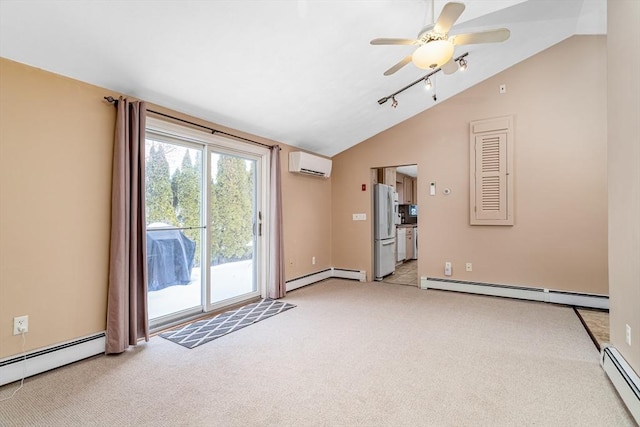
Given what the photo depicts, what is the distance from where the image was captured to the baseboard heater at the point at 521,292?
3961 mm

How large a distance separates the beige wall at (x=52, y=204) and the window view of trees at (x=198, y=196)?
57 cm

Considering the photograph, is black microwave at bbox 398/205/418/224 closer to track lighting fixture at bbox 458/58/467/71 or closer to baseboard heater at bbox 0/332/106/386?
track lighting fixture at bbox 458/58/467/71

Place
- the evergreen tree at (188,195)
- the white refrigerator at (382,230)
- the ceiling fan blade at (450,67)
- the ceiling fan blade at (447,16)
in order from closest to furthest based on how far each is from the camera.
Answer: the ceiling fan blade at (447,16), the ceiling fan blade at (450,67), the evergreen tree at (188,195), the white refrigerator at (382,230)

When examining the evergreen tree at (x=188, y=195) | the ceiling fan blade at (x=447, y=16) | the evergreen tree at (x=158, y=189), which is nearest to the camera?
the ceiling fan blade at (x=447, y=16)

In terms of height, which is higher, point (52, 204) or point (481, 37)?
point (481, 37)

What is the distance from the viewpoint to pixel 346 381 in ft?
7.27

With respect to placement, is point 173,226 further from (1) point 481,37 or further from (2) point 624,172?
(2) point 624,172

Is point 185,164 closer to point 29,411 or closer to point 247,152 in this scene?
point 247,152

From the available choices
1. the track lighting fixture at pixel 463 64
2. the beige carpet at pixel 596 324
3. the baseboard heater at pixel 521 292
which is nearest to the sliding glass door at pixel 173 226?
the track lighting fixture at pixel 463 64

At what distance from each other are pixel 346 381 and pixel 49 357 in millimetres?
2304

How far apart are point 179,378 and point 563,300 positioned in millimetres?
4676

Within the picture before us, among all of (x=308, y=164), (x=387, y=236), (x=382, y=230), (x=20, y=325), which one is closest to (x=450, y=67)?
(x=308, y=164)

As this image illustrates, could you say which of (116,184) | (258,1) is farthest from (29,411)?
(258,1)

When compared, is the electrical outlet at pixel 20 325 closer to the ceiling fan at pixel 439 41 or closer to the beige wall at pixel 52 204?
the beige wall at pixel 52 204
